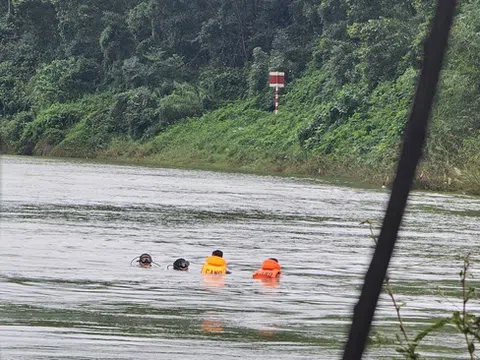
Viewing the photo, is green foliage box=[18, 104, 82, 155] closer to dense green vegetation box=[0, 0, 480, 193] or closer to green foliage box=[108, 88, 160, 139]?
dense green vegetation box=[0, 0, 480, 193]

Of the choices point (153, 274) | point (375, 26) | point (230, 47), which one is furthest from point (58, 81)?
point (153, 274)

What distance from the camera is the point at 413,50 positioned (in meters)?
53.2

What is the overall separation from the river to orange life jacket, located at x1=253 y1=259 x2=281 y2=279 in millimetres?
147

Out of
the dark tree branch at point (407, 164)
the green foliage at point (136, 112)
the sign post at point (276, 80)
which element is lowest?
the green foliage at point (136, 112)

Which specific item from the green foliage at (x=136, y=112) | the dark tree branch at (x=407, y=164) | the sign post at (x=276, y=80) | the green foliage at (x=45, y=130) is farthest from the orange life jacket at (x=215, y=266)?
the green foliage at (x=45, y=130)

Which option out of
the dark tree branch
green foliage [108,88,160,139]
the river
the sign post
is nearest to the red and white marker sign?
the sign post

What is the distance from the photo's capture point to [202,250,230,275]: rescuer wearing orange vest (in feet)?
62.7

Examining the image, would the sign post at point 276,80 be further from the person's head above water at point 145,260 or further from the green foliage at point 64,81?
the person's head above water at point 145,260

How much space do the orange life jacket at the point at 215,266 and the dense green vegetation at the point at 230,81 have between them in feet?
90.8

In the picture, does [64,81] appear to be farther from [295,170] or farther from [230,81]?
[295,170]

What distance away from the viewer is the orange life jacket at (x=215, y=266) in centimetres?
1911

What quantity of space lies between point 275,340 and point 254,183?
104 feet

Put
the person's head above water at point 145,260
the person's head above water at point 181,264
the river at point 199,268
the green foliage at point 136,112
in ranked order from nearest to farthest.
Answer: the river at point 199,268 → the person's head above water at point 181,264 → the person's head above water at point 145,260 → the green foliage at point 136,112

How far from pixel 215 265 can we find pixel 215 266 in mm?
35
